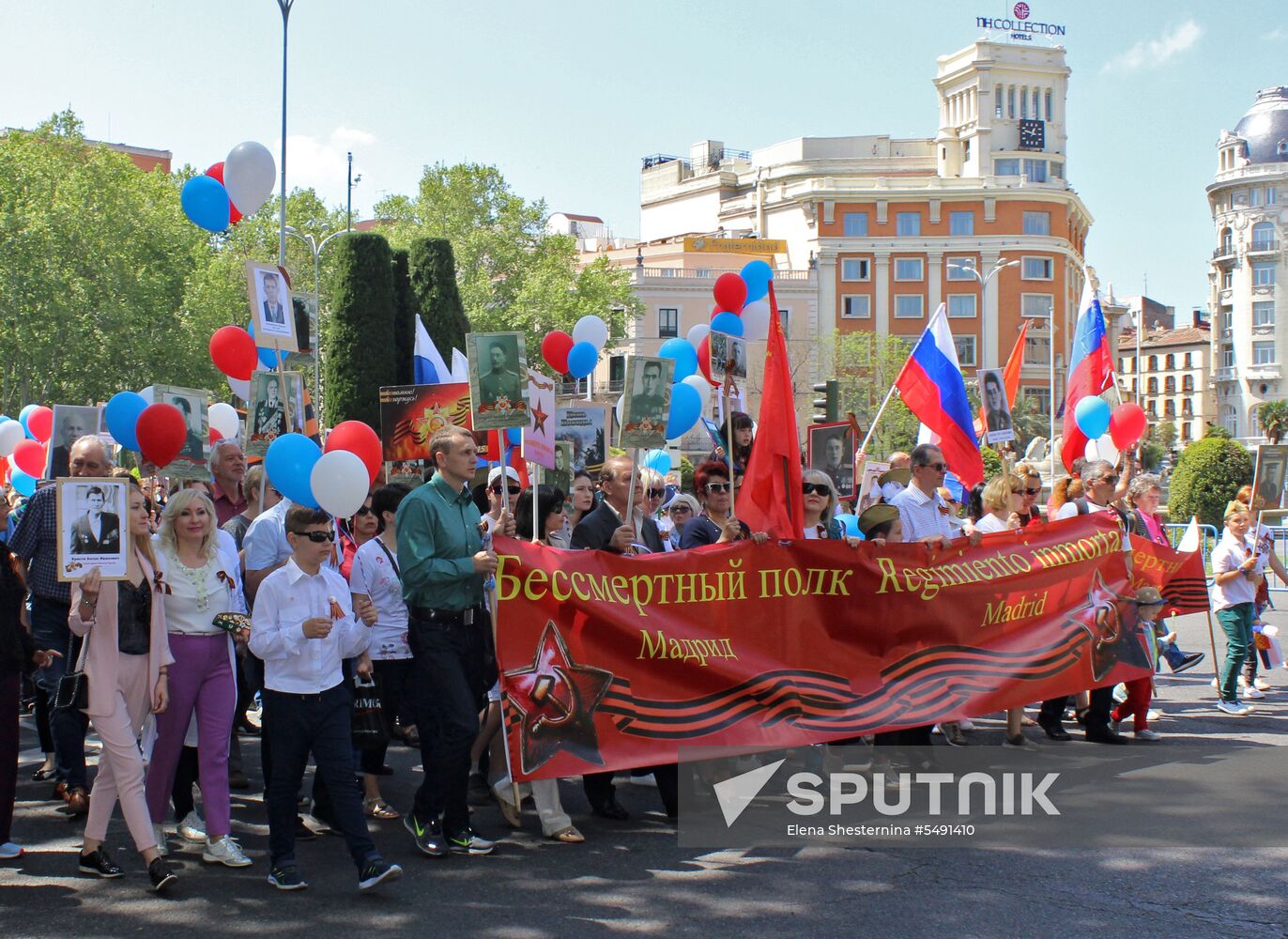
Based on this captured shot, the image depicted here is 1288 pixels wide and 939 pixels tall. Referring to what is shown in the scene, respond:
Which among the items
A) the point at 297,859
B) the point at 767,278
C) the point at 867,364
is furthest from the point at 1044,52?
the point at 297,859

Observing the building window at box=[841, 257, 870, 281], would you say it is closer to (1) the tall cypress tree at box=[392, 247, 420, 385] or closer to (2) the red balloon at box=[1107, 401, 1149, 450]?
(1) the tall cypress tree at box=[392, 247, 420, 385]

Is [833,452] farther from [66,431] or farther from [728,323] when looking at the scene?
[66,431]

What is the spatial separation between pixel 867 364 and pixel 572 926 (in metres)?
67.0

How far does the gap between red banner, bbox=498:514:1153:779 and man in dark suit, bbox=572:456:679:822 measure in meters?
0.32

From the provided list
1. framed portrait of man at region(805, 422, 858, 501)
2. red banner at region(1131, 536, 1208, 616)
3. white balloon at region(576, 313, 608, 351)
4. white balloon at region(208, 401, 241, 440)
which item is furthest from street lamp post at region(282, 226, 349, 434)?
red banner at region(1131, 536, 1208, 616)

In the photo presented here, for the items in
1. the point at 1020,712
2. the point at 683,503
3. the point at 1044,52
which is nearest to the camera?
the point at 1020,712

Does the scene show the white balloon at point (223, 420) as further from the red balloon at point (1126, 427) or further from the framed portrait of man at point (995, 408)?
the red balloon at point (1126, 427)

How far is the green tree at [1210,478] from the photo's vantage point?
96.4 feet

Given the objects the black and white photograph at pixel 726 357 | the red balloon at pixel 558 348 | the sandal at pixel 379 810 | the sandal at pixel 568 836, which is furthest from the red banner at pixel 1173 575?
the sandal at pixel 379 810

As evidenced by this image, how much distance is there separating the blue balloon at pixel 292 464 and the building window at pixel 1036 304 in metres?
80.4

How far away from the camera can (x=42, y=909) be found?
557 centimetres

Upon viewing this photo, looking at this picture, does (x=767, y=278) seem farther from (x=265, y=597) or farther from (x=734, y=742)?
(x=265, y=597)

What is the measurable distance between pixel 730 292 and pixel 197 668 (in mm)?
5295

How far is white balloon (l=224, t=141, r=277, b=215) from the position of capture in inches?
405
